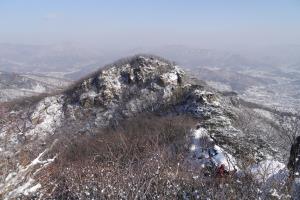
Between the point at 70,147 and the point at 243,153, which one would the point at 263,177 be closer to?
the point at 243,153

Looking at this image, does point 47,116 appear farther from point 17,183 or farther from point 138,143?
point 17,183

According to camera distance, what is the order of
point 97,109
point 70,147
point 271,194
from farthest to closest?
point 97,109 < point 70,147 < point 271,194

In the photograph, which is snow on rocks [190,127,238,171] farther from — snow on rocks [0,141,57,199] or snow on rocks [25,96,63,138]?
snow on rocks [25,96,63,138]

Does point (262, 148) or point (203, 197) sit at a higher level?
point (203, 197)

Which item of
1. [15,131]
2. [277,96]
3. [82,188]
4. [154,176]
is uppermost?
[154,176]

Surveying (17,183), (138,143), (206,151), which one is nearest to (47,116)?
(138,143)

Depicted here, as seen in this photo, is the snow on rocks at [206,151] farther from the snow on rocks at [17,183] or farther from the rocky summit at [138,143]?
the snow on rocks at [17,183]

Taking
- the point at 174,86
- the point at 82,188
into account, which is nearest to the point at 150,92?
the point at 174,86

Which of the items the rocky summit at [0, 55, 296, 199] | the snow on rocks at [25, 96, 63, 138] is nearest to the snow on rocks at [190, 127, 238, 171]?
the rocky summit at [0, 55, 296, 199]

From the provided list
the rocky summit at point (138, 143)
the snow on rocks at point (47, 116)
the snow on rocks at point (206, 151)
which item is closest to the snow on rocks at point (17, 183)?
the rocky summit at point (138, 143)
